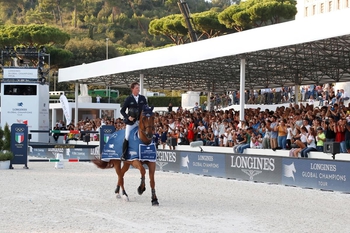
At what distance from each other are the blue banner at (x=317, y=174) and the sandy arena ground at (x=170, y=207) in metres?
0.29

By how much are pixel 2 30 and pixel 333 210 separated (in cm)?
8352

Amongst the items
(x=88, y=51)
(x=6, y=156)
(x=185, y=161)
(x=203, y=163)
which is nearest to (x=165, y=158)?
(x=185, y=161)

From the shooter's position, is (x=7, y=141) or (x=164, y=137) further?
(x=164, y=137)

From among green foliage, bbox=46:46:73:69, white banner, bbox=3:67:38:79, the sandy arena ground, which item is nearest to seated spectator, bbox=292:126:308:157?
the sandy arena ground

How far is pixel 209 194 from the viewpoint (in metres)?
15.4

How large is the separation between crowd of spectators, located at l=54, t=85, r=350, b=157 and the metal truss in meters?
2.27

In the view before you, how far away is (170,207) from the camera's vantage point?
12.6m

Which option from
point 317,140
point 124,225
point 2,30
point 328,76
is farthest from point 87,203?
point 2,30

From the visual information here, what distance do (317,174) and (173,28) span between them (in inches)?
3084

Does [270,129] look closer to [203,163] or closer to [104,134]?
[203,163]

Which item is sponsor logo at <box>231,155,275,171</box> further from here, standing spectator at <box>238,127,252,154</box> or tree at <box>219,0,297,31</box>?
tree at <box>219,0,297,31</box>

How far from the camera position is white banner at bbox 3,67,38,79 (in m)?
35.4

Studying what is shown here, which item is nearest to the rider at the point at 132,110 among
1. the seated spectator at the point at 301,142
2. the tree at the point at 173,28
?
the seated spectator at the point at 301,142

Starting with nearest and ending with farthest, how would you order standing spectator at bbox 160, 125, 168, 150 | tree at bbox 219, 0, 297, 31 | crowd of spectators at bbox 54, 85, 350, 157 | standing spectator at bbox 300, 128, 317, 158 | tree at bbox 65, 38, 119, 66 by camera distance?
standing spectator at bbox 300, 128, 317, 158 → crowd of spectators at bbox 54, 85, 350, 157 → standing spectator at bbox 160, 125, 168, 150 → tree at bbox 219, 0, 297, 31 → tree at bbox 65, 38, 119, 66
